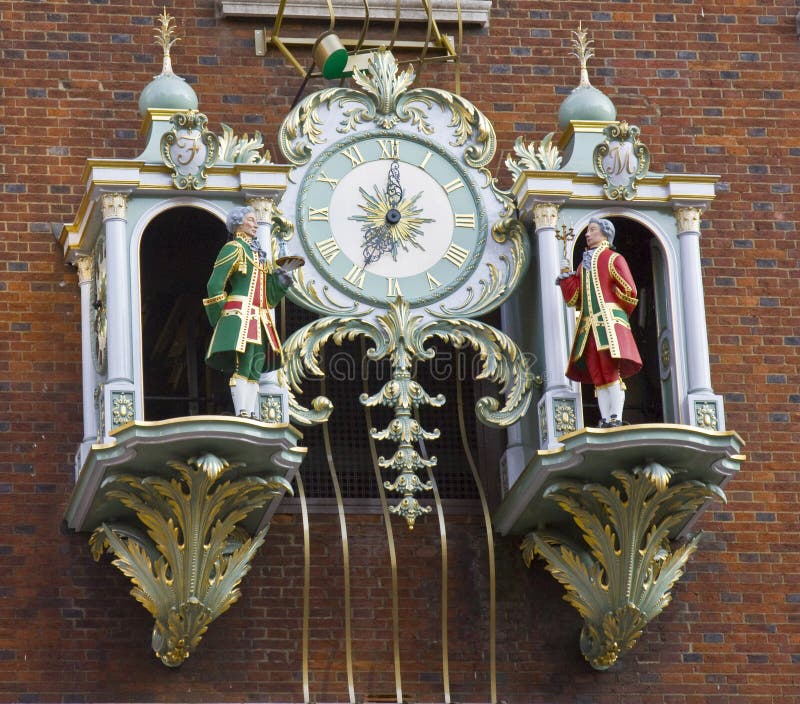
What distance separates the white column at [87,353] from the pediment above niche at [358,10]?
2.18 m

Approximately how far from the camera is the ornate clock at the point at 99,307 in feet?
61.6

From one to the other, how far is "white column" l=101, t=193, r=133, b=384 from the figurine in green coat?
0.52 m

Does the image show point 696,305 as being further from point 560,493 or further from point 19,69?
point 19,69

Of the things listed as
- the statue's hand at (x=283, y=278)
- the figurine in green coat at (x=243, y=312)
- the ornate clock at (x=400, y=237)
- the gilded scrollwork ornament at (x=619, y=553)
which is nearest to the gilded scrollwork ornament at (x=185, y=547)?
the figurine in green coat at (x=243, y=312)

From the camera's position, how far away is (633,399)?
1981 centimetres

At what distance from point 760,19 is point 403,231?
336 cm

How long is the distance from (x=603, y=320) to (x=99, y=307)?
10.4 ft

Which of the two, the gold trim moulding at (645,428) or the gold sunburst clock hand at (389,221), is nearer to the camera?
the gold trim moulding at (645,428)

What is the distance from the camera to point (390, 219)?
19.2 m

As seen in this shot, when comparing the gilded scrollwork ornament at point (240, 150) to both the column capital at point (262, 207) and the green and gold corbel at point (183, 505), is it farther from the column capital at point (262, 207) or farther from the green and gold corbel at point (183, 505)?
the green and gold corbel at point (183, 505)

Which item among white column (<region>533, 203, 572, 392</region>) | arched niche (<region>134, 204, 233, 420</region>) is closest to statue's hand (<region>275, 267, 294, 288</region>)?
arched niche (<region>134, 204, 233, 420</region>)

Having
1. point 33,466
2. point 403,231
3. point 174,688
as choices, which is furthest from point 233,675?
point 403,231

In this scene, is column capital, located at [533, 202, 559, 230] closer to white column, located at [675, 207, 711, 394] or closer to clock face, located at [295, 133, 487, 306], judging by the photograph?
clock face, located at [295, 133, 487, 306]

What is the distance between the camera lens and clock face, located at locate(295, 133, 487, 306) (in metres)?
19.1
